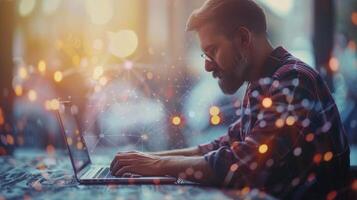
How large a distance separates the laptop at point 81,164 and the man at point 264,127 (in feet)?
0.14

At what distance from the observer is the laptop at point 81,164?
1.21 m

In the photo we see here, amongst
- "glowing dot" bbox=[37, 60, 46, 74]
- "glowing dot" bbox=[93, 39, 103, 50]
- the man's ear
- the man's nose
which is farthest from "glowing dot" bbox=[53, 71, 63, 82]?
the man's ear

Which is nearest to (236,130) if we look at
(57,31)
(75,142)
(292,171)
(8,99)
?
(292,171)

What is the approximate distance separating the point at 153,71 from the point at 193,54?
0.70 ft

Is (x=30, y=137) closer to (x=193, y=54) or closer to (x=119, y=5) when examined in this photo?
(x=119, y=5)

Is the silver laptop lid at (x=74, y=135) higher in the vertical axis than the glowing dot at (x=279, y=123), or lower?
lower

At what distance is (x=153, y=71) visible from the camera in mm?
2076

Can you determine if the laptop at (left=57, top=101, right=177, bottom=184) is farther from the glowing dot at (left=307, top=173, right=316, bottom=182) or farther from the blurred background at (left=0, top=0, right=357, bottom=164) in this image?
the glowing dot at (left=307, top=173, right=316, bottom=182)

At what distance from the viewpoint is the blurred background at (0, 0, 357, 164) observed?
2.02 meters

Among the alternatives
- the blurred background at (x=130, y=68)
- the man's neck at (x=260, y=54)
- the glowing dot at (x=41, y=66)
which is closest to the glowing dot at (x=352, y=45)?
the blurred background at (x=130, y=68)

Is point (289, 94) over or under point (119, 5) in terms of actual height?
under

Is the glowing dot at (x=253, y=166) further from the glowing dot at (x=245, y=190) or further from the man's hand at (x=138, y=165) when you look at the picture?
the man's hand at (x=138, y=165)

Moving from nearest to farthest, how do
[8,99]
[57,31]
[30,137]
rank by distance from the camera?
1. [8,99]
2. [30,137]
3. [57,31]

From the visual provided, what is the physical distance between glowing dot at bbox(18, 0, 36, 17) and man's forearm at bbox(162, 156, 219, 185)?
5.69 feet
